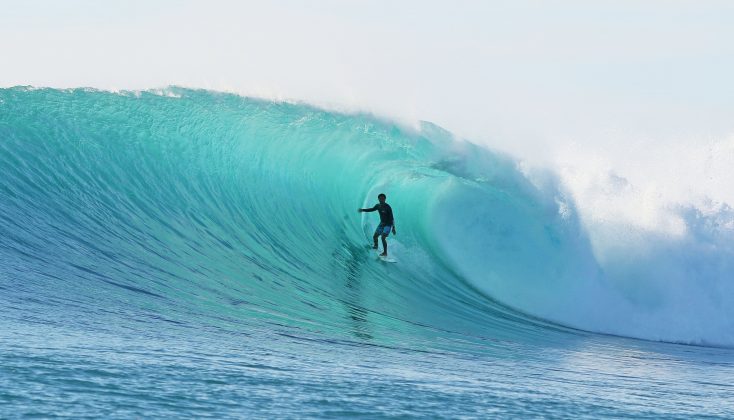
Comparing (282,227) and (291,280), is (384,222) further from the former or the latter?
(291,280)

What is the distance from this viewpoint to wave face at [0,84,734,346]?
795 centimetres

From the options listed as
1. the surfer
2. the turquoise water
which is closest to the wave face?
the turquoise water

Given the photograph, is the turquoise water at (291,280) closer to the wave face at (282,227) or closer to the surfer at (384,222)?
the wave face at (282,227)

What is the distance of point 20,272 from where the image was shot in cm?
730

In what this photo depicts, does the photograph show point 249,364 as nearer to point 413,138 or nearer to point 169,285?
point 169,285

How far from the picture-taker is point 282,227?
39.0ft

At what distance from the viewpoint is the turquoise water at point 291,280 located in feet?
15.6

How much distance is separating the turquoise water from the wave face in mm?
40

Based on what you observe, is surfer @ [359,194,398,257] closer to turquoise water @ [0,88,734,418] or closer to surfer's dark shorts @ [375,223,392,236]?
surfer's dark shorts @ [375,223,392,236]

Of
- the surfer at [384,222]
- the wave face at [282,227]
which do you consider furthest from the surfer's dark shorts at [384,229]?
the wave face at [282,227]

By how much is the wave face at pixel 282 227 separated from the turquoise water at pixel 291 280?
0.13 feet

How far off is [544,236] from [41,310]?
8.19 meters

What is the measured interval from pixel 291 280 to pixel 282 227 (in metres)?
2.41

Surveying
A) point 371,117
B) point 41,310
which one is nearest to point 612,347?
point 41,310
